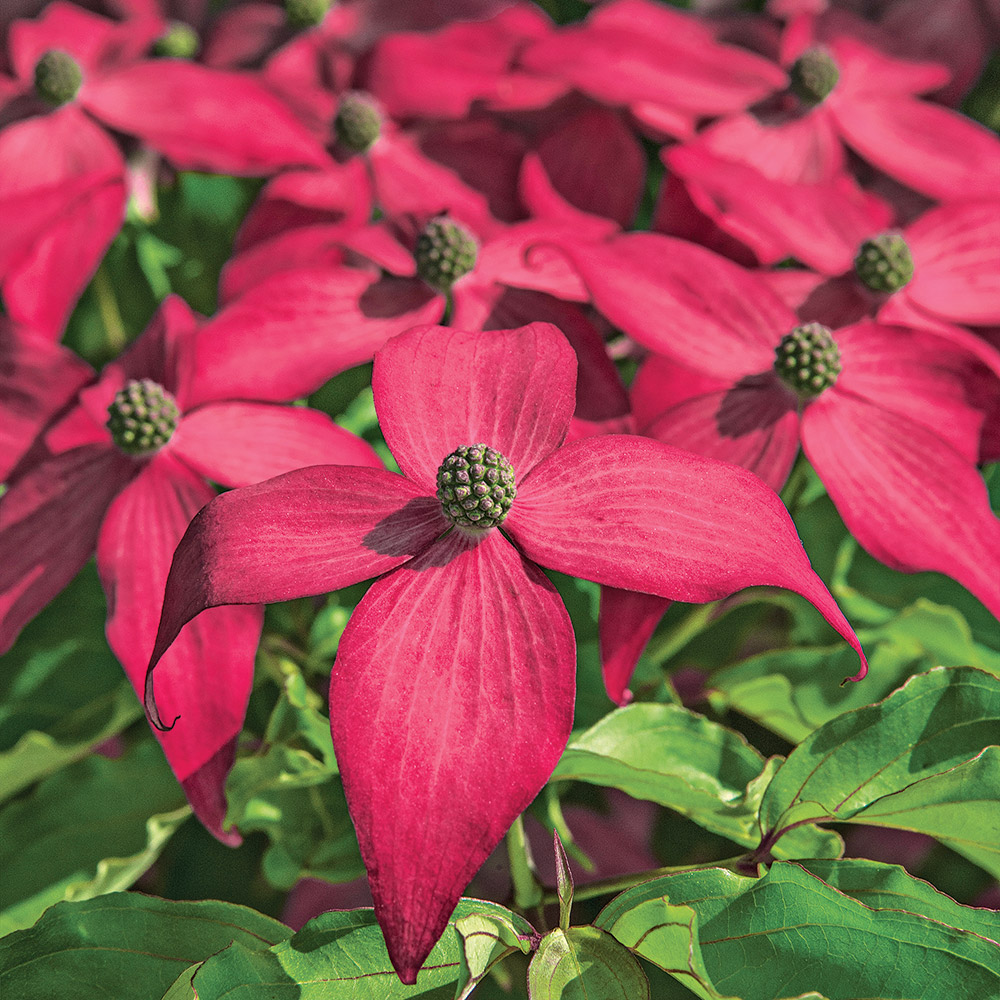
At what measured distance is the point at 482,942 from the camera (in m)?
0.28

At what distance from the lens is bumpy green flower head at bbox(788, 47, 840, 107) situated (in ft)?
1.83

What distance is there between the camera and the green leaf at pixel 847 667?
437 millimetres

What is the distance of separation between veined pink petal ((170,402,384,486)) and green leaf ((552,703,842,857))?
5.3 inches

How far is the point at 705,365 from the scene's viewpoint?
1.30 feet

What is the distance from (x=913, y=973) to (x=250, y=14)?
0.67m

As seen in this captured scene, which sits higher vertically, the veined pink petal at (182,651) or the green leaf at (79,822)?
the veined pink petal at (182,651)

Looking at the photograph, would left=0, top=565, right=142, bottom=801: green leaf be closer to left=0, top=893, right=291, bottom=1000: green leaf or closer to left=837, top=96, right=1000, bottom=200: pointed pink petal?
left=0, top=893, right=291, bottom=1000: green leaf

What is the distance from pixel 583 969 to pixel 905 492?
21 centimetres

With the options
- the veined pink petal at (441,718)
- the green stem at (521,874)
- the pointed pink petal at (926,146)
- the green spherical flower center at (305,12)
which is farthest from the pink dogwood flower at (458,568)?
the green spherical flower center at (305,12)

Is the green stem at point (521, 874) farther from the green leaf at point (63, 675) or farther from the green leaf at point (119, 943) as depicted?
the green leaf at point (63, 675)

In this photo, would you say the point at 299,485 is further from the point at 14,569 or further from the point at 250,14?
the point at 250,14

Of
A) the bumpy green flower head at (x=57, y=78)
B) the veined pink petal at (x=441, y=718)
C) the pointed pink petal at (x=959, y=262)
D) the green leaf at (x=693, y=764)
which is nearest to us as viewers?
the veined pink petal at (x=441, y=718)

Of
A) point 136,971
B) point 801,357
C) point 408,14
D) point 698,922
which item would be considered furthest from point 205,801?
point 408,14

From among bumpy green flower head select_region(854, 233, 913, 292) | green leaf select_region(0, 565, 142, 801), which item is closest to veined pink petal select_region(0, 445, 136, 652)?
green leaf select_region(0, 565, 142, 801)
